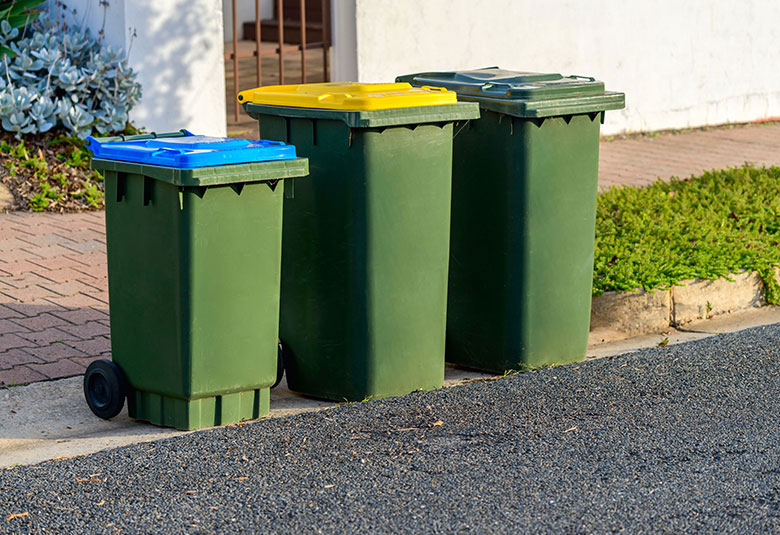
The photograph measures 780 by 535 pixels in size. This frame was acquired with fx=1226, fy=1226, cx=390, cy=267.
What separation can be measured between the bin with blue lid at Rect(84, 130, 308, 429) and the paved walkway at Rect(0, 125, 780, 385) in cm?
74

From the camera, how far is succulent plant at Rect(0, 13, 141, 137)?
27.9ft

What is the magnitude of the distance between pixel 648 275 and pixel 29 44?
4.92 metres

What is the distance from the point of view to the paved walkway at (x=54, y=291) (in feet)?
17.7

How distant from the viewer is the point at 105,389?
15.5 ft

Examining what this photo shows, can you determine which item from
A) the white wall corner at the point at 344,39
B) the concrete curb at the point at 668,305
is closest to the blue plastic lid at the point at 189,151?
the concrete curb at the point at 668,305

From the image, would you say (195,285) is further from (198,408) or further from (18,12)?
(18,12)

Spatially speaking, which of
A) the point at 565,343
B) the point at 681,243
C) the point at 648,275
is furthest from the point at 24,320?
the point at 681,243

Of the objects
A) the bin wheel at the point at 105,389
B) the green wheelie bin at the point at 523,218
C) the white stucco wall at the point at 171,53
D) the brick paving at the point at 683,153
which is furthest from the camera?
the brick paving at the point at 683,153

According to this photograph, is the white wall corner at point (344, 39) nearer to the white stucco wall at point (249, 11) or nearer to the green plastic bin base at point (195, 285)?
the green plastic bin base at point (195, 285)

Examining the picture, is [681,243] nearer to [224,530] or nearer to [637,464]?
[637,464]

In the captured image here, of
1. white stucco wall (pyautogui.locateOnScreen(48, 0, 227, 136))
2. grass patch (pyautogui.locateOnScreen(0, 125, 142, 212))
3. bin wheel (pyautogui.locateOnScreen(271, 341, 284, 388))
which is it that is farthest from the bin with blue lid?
white stucco wall (pyautogui.locateOnScreen(48, 0, 227, 136))

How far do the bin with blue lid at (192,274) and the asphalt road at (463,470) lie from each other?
212 millimetres

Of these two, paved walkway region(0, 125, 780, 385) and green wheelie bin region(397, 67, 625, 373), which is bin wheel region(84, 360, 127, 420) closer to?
paved walkway region(0, 125, 780, 385)

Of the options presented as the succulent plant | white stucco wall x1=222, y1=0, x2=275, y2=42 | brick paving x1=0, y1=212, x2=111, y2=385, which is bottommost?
brick paving x1=0, y1=212, x2=111, y2=385
